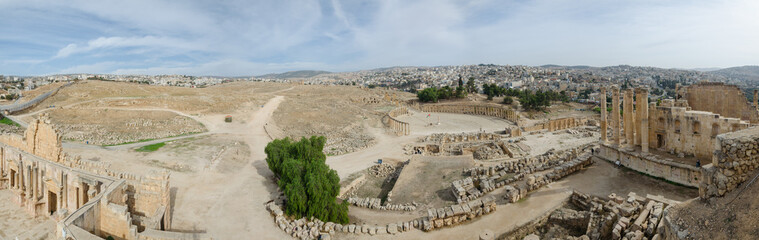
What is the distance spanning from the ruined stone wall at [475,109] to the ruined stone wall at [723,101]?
27.4m

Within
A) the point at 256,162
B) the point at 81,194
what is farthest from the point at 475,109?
the point at 81,194

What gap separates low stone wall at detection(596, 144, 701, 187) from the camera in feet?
53.8

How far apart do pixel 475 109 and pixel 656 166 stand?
1801 inches

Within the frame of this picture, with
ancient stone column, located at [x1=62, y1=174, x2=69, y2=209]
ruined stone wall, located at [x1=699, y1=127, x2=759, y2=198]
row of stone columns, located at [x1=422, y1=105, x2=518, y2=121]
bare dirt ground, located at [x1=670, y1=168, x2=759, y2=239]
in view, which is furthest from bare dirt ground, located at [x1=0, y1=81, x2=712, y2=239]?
ruined stone wall, located at [x1=699, y1=127, x2=759, y2=198]

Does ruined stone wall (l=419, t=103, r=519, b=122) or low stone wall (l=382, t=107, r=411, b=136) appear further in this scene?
ruined stone wall (l=419, t=103, r=519, b=122)

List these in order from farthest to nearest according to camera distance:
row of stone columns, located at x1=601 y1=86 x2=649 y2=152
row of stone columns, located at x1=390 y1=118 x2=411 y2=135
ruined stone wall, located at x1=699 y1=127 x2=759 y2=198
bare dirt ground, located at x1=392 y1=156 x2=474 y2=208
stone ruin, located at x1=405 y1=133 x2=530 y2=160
→ 1. row of stone columns, located at x1=390 y1=118 x2=411 y2=135
2. stone ruin, located at x1=405 y1=133 x2=530 y2=160
3. row of stone columns, located at x1=601 y1=86 x2=649 y2=152
4. bare dirt ground, located at x1=392 y1=156 x2=474 y2=208
5. ruined stone wall, located at x1=699 y1=127 x2=759 y2=198

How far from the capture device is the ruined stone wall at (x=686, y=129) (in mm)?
17266

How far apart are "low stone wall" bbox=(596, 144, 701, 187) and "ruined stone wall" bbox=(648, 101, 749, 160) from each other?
176 cm

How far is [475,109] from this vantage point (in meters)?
63.2

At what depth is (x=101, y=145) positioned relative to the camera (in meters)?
26.5

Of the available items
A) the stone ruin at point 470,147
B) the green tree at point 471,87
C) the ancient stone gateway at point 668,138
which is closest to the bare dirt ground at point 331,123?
the stone ruin at point 470,147

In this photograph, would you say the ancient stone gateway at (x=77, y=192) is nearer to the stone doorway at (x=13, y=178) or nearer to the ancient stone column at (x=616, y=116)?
the stone doorway at (x=13, y=178)

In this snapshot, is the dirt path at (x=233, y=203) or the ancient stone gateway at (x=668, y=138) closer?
the dirt path at (x=233, y=203)

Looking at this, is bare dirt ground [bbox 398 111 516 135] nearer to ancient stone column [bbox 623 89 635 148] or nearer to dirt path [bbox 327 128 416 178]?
dirt path [bbox 327 128 416 178]
